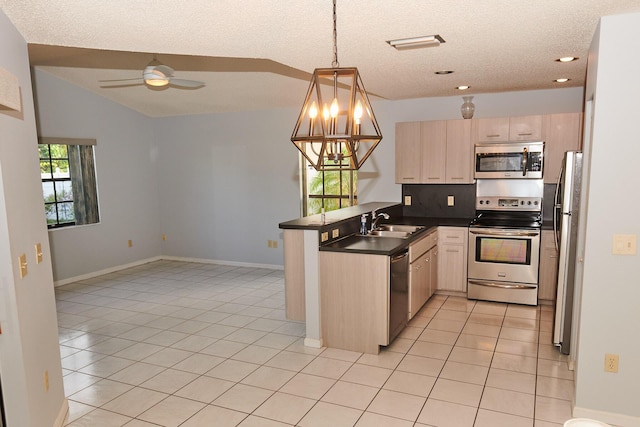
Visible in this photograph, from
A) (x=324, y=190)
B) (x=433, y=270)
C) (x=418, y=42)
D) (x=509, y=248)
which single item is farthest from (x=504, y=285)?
(x=418, y=42)

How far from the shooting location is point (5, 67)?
2.32 metres

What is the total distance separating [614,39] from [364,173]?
13.0 feet

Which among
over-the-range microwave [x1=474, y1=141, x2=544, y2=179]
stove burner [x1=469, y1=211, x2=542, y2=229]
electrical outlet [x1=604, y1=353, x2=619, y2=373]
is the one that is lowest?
electrical outlet [x1=604, y1=353, x2=619, y2=373]

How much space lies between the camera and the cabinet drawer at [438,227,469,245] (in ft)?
17.3

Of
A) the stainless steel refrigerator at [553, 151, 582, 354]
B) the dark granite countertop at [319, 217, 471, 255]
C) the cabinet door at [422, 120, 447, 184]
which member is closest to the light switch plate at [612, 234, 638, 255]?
the stainless steel refrigerator at [553, 151, 582, 354]

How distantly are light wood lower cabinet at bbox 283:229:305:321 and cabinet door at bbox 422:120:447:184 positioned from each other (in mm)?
2314

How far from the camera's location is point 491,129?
5348 mm

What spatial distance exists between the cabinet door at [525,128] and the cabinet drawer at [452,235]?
1.21m

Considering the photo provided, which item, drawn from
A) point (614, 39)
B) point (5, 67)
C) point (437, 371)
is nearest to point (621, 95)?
point (614, 39)

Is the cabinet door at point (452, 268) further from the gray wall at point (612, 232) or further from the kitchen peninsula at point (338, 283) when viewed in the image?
the gray wall at point (612, 232)

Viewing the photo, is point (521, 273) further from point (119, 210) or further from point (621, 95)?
point (119, 210)

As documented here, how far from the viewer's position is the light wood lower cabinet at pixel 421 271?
4395 mm

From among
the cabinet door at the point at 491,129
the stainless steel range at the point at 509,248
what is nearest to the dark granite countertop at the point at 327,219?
the stainless steel range at the point at 509,248

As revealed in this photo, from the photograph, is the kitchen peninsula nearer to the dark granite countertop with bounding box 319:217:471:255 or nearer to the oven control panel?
the dark granite countertop with bounding box 319:217:471:255
